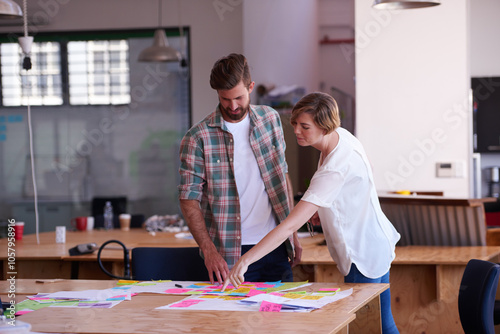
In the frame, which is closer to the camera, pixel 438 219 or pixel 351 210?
pixel 351 210

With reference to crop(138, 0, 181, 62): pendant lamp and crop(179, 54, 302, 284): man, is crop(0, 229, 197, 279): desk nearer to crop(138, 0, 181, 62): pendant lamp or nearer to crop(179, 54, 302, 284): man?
crop(179, 54, 302, 284): man

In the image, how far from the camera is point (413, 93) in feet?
18.1

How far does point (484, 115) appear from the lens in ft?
29.8

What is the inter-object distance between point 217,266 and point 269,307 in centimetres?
54

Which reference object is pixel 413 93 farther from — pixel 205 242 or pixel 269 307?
pixel 269 307

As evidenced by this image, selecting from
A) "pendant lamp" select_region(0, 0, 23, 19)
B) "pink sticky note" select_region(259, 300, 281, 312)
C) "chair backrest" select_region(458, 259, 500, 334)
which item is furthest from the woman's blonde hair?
"pendant lamp" select_region(0, 0, 23, 19)

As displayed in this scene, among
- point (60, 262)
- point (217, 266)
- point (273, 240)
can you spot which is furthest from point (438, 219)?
point (60, 262)

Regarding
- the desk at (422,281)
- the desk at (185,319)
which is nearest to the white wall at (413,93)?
the desk at (422,281)

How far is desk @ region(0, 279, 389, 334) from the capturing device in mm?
2088

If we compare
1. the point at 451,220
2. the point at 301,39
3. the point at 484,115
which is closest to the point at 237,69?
the point at 451,220

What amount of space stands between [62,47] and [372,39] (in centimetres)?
439

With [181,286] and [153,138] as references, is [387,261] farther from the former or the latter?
[153,138]

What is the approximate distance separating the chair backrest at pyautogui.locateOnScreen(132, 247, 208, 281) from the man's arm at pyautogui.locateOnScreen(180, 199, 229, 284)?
1.17 feet

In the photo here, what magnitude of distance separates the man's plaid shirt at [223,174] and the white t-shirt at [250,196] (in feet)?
0.09
